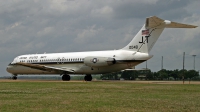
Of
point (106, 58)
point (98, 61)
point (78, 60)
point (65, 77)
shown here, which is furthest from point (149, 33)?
point (65, 77)

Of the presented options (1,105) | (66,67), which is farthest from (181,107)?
(66,67)

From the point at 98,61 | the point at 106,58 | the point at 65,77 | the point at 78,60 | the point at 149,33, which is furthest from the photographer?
the point at 65,77

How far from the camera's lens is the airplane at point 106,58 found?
38.2 meters

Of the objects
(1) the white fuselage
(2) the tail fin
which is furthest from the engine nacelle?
(2) the tail fin

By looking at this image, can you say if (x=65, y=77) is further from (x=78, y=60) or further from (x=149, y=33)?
(x=149, y=33)

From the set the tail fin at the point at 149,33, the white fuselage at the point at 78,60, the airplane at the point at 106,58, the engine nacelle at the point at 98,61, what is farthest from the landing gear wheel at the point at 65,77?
the tail fin at the point at 149,33

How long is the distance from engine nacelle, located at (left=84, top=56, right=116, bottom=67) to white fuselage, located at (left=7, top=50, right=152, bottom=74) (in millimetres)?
588

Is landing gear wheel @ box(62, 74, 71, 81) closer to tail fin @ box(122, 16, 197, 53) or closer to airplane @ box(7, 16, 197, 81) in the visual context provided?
airplane @ box(7, 16, 197, 81)

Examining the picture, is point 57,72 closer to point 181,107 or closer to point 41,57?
point 41,57

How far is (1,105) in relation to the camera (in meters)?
14.1

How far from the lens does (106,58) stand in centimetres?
4134

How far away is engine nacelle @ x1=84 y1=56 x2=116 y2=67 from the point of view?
1610 inches

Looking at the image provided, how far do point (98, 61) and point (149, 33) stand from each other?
7215mm

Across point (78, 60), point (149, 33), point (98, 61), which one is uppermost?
point (149, 33)
